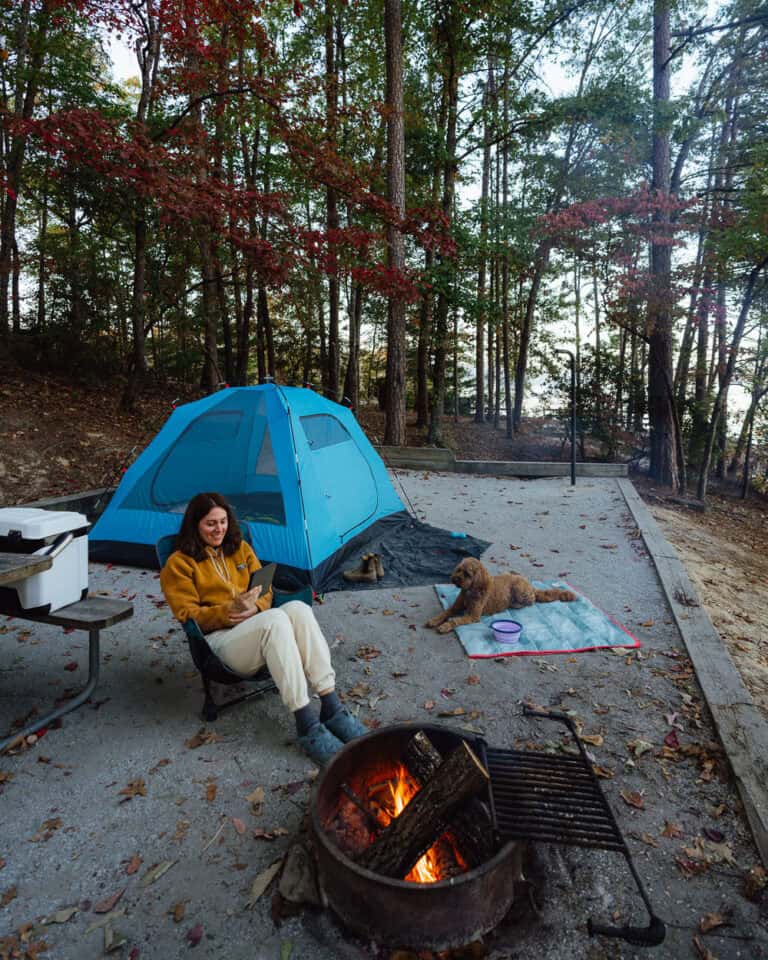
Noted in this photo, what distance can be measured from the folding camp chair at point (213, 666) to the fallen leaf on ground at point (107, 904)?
78 cm

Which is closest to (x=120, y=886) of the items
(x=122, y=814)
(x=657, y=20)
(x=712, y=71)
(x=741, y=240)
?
(x=122, y=814)

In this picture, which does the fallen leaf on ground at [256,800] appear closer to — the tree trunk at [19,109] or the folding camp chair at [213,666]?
the folding camp chair at [213,666]

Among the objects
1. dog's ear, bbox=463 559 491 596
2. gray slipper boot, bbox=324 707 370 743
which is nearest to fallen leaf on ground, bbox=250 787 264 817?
gray slipper boot, bbox=324 707 370 743

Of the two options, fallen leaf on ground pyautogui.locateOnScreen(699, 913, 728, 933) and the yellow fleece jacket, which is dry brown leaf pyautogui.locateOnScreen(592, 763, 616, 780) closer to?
fallen leaf on ground pyautogui.locateOnScreen(699, 913, 728, 933)

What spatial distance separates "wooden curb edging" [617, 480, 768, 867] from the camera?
196 centimetres

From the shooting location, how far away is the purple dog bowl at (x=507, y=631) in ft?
10.2

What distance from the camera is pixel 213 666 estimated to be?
2.27 meters

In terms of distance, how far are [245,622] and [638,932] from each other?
5.33ft

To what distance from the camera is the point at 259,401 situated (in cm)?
471

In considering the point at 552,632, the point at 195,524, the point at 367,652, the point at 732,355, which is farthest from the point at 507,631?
the point at 732,355

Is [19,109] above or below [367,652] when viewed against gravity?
above

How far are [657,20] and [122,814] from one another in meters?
12.0

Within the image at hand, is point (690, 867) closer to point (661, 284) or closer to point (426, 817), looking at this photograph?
point (426, 817)

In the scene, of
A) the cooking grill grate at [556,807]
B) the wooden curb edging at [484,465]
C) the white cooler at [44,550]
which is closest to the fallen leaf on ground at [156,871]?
the cooking grill grate at [556,807]
